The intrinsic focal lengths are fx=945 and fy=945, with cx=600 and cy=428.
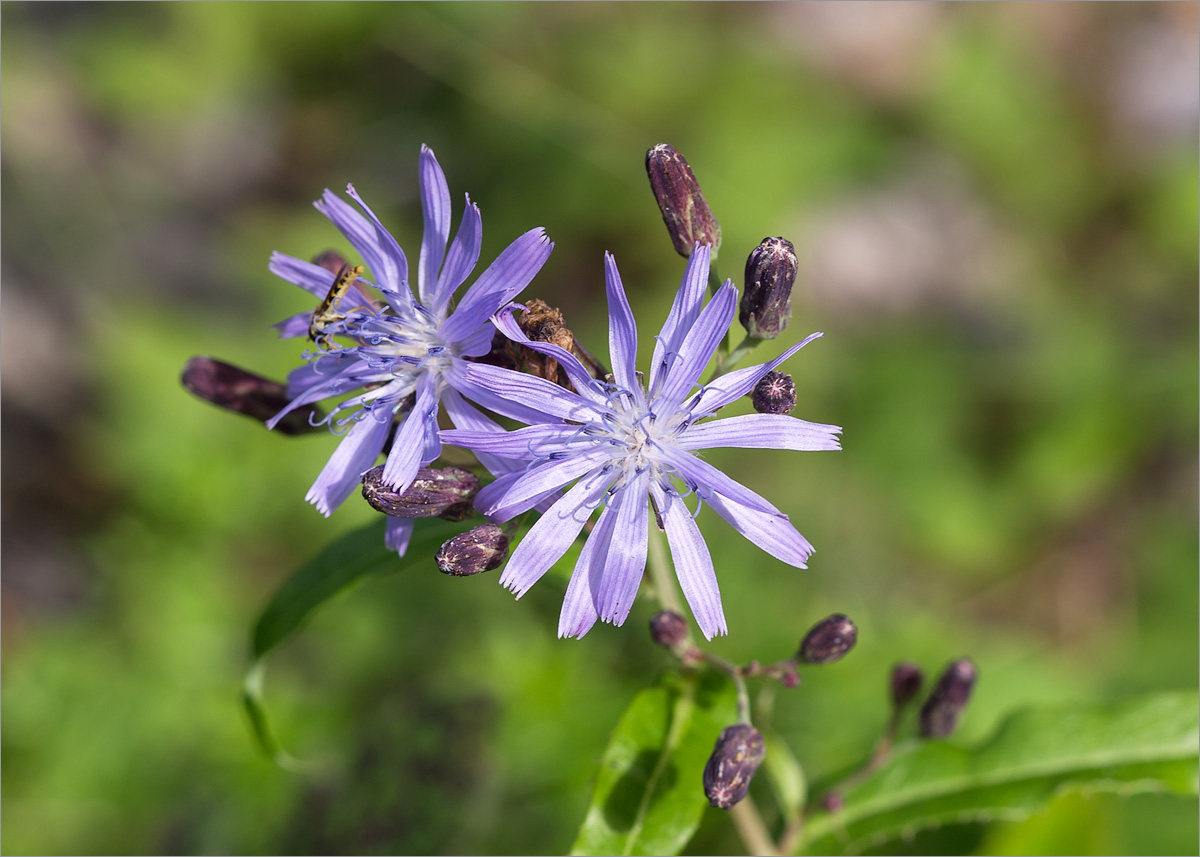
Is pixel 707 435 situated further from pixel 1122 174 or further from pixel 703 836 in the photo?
pixel 1122 174

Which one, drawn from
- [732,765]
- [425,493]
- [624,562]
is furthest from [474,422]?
[732,765]

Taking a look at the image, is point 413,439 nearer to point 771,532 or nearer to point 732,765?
point 771,532

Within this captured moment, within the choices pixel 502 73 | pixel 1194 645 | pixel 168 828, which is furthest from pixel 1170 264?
pixel 168 828

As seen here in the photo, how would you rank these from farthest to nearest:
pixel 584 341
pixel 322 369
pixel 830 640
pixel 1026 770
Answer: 1. pixel 584 341
2. pixel 1026 770
3. pixel 322 369
4. pixel 830 640

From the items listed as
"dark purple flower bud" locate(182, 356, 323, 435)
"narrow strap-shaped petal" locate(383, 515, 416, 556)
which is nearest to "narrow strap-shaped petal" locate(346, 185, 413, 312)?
"dark purple flower bud" locate(182, 356, 323, 435)

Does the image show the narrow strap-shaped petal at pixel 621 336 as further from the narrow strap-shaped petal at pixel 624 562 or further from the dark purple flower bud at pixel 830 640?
the dark purple flower bud at pixel 830 640

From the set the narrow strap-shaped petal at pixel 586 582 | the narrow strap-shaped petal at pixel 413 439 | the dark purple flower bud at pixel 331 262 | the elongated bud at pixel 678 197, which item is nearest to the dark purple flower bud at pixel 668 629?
the narrow strap-shaped petal at pixel 586 582
